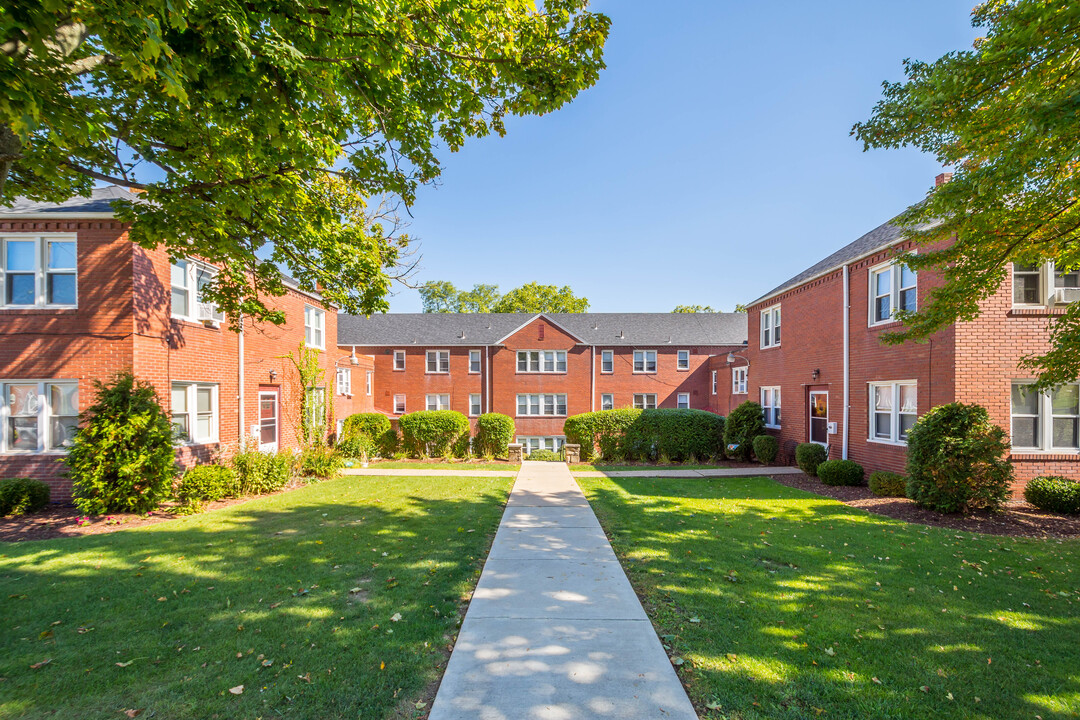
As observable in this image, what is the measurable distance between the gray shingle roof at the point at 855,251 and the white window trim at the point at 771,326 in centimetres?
63

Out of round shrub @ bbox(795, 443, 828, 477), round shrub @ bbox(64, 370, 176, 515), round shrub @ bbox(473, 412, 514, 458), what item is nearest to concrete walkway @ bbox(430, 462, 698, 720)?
round shrub @ bbox(64, 370, 176, 515)

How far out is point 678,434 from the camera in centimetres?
1694

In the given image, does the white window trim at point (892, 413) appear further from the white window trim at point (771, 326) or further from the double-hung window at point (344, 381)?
the double-hung window at point (344, 381)

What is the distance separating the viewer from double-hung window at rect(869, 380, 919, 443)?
10.9m

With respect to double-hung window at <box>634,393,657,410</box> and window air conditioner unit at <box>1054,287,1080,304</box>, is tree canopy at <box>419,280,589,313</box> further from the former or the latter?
window air conditioner unit at <box>1054,287,1080,304</box>

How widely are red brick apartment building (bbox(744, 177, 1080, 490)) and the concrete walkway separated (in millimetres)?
9543

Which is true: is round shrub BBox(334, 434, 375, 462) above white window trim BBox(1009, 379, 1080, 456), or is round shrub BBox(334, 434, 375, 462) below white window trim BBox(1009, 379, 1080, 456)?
below

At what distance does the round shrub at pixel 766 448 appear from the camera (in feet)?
50.6

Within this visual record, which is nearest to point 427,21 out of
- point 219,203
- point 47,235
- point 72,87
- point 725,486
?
point 219,203

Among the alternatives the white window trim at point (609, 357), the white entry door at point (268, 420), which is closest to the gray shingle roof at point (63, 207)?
the white entry door at point (268, 420)

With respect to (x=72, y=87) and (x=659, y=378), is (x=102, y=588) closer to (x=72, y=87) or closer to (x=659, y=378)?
(x=72, y=87)

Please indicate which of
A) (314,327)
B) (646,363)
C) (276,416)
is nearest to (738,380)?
(646,363)

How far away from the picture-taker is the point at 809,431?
14781 millimetres

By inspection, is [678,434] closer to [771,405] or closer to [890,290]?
[771,405]
